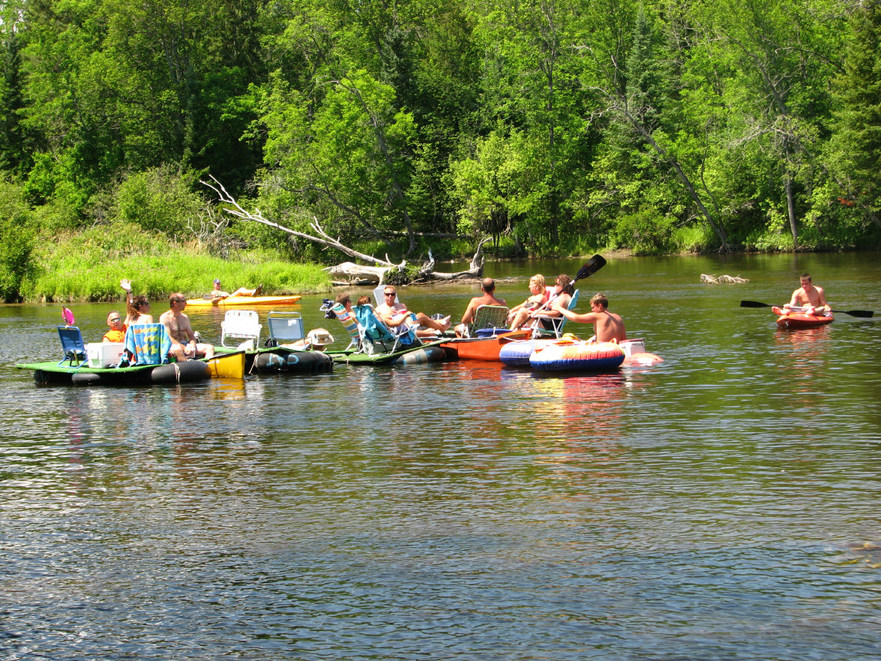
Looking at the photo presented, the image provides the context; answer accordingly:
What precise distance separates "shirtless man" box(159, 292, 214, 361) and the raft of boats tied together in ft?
0.54

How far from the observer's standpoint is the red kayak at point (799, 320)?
845 inches

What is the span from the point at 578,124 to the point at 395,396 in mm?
49876

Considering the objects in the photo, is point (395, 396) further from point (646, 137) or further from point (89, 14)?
point (89, 14)

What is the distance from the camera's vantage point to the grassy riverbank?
126 ft

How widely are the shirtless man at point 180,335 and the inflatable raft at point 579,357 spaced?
571 cm

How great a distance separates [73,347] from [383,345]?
5435mm

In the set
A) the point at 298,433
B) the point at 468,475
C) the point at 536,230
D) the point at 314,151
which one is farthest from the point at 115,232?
the point at 468,475

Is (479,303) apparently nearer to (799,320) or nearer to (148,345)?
(148,345)

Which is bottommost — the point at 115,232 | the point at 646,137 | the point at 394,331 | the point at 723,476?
the point at 723,476

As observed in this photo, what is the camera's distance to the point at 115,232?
44531 millimetres

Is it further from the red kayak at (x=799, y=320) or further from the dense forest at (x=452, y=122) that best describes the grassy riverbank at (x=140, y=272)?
the red kayak at (x=799, y=320)

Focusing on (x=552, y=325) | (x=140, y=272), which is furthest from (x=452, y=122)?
(x=552, y=325)

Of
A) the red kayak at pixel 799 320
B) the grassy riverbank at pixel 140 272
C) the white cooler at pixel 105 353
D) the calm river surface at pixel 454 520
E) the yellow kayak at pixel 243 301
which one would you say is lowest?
the calm river surface at pixel 454 520

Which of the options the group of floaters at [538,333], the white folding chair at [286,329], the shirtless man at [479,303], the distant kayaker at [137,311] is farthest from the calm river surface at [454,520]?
the shirtless man at [479,303]
